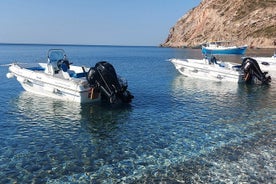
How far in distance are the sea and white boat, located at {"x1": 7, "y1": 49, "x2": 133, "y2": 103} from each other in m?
0.59

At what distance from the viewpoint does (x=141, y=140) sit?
12875mm

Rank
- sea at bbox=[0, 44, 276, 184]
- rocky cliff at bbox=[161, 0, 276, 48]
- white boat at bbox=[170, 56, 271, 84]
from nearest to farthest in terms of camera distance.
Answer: sea at bbox=[0, 44, 276, 184]
white boat at bbox=[170, 56, 271, 84]
rocky cliff at bbox=[161, 0, 276, 48]

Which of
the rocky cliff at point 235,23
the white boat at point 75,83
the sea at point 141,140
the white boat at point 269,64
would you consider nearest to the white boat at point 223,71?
the sea at point 141,140

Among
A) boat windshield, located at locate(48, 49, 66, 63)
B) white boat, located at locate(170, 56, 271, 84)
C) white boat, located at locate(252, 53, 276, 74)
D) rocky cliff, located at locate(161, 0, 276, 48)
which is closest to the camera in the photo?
boat windshield, located at locate(48, 49, 66, 63)

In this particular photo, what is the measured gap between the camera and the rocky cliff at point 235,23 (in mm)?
110000

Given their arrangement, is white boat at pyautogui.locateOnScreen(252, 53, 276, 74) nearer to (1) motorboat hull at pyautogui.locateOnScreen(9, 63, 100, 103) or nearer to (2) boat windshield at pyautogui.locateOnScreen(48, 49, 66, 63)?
(2) boat windshield at pyautogui.locateOnScreen(48, 49, 66, 63)

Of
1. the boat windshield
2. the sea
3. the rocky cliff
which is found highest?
the rocky cliff

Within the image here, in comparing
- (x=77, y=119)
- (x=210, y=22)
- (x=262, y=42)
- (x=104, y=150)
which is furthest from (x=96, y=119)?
(x=210, y=22)

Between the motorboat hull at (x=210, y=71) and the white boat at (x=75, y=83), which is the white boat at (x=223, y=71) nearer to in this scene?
the motorboat hull at (x=210, y=71)

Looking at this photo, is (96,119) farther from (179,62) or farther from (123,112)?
(179,62)

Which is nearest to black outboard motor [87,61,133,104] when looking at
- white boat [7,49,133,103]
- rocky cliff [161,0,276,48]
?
white boat [7,49,133,103]

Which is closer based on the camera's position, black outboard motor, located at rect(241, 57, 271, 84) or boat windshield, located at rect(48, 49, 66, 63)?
boat windshield, located at rect(48, 49, 66, 63)

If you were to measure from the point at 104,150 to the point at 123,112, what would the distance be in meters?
5.74

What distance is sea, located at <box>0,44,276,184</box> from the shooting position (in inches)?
383
